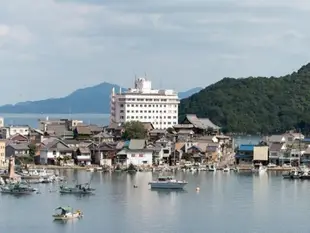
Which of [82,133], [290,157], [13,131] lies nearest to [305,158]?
[290,157]

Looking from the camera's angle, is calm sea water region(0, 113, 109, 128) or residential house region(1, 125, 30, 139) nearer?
residential house region(1, 125, 30, 139)

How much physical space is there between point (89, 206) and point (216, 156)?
11.9m

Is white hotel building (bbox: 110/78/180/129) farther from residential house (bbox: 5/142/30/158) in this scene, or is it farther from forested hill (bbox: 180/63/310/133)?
forested hill (bbox: 180/63/310/133)

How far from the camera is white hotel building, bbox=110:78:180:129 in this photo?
37.0m

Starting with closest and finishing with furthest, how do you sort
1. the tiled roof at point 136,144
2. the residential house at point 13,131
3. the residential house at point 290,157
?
the tiled roof at point 136,144 < the residential house at point 290,157 < the residential house at point 13,131

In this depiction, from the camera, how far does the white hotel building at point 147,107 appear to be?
1457 inches

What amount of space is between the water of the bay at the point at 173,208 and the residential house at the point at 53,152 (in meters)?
4.18

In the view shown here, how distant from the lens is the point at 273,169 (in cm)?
2712

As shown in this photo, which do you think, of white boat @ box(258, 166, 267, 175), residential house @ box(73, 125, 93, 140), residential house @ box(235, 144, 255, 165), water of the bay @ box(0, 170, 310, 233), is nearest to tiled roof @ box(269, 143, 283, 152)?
residential house @ box(235, 144, 255, 165)

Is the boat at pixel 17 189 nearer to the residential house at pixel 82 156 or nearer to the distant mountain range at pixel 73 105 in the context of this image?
the residential house at pixel 82 156

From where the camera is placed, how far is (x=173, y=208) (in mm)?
17250

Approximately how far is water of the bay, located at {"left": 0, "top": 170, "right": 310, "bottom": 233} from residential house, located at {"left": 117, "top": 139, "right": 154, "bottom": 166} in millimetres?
3827

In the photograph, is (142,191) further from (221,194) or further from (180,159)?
(180,159)

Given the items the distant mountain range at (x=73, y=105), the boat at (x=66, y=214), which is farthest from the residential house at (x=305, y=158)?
the distant mountain range at (x=73, y=105)
